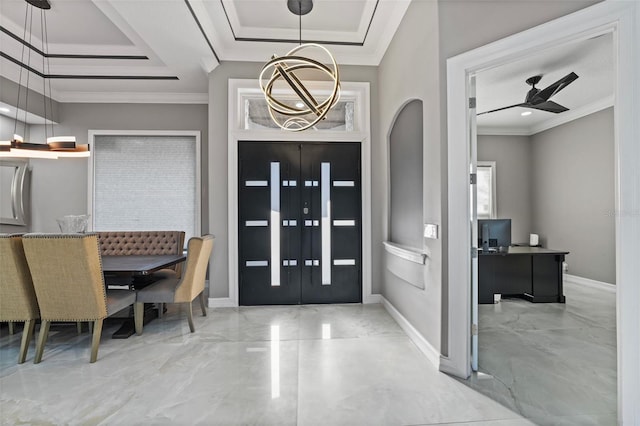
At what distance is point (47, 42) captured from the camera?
3.69 meters

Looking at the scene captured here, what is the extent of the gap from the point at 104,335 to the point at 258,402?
Result: 2.11 metres

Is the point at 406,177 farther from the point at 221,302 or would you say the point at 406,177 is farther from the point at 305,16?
the point at 221,302

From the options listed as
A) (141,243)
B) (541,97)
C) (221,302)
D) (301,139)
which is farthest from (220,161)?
(541,97)

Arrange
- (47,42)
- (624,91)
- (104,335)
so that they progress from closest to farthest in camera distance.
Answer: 1. (624,91)
2. (104,335)
3. (47,42)

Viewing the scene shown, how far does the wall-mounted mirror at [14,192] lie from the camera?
14.6ft

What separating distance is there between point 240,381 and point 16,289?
2.05 metres

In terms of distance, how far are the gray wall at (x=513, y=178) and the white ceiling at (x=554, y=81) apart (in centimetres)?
37

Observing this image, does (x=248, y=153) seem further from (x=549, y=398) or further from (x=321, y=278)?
(x=549, y=398)

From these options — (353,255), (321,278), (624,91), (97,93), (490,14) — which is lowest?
(321,278)

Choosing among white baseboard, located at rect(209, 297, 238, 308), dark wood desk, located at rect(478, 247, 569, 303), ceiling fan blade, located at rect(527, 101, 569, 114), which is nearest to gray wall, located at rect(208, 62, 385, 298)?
white baseboard, located at rect(209, 297, 238, 308)

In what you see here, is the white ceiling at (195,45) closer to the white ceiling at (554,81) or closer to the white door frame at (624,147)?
the white ceiling at (554,81)

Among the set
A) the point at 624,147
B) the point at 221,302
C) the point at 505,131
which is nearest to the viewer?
the point at 624,147

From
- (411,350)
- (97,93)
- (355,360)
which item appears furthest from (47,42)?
(411,350)

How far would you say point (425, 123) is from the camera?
2.53 meters
